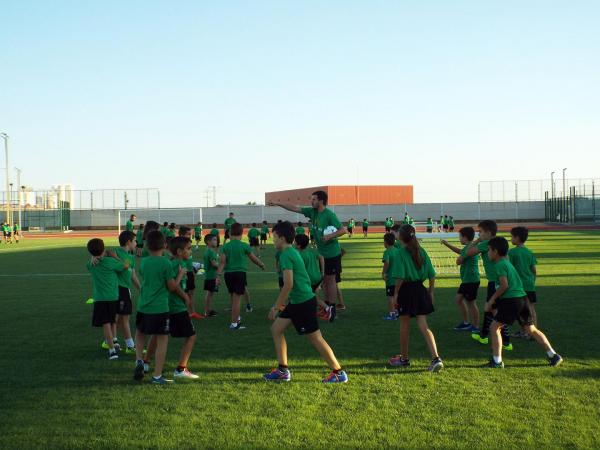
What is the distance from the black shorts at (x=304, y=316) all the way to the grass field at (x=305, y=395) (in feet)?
1.89

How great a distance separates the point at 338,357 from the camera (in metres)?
7.54

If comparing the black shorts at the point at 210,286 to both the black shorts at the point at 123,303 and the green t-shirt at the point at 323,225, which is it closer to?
the green t-shirt at the point at 323,225

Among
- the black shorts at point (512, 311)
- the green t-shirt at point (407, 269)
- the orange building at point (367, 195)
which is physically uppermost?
the orange building at point (367, 195)

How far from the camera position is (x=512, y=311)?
272 inches

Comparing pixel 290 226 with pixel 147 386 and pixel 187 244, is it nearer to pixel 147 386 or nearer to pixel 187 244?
pixel 187 244

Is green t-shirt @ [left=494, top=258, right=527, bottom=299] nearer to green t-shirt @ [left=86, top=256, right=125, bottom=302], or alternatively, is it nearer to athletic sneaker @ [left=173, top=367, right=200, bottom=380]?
athletic sneaker @ [left=173, top=367, right=200, bottom=380]

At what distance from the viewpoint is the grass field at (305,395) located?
15.9ft

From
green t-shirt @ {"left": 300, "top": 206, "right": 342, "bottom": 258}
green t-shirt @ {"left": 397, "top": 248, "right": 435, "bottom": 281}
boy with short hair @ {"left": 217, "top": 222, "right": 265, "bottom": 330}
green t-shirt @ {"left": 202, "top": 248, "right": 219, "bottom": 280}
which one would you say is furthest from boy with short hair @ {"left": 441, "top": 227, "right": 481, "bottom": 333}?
green t-shirt @ {"left": 202, "top": 248, "right": 219, "bottom": 280}

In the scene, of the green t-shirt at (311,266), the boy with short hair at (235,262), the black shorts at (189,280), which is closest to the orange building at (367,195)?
the black shorts at (189,280)

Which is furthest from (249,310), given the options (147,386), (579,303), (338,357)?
(579,303)

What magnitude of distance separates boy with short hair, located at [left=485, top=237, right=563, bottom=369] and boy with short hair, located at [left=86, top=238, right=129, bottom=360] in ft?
14.8

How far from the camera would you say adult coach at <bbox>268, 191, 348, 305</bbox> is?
32.5 ft

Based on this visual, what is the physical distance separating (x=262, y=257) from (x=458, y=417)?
841 inches

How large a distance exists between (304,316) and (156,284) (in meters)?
1.56
